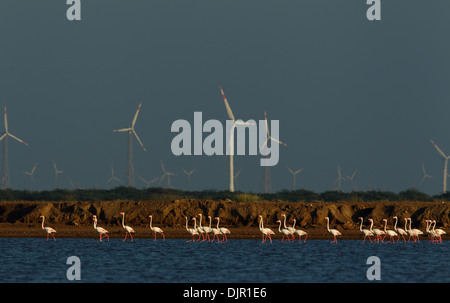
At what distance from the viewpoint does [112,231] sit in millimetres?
61969

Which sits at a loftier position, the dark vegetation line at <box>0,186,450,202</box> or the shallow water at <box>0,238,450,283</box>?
the dark vegetation line at <box>0,186,450,202</box>

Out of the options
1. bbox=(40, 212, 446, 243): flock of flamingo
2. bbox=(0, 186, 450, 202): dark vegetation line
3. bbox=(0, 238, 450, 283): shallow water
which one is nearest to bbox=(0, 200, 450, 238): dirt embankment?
bbox=(40, 212, 446, 243): flock of flamingo

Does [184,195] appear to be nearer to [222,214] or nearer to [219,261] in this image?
[222,214]

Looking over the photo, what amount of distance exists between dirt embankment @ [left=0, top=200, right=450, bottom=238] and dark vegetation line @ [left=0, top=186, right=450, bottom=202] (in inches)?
1078

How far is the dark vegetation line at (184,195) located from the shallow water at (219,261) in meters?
39.5

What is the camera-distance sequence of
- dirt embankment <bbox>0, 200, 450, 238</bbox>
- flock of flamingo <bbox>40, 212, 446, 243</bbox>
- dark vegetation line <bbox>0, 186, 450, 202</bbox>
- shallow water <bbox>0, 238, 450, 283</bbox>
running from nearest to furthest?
shallow water <bbox>0, 238, 450, 283</bbox> → flock of flamingo <bbox>40, 212, 446, 243</bbox> → dirt embankment <bbox>0, 200, 450, 238</bbox> → dark vegetation line <bbox>0, 186, 450, 202</bbox>

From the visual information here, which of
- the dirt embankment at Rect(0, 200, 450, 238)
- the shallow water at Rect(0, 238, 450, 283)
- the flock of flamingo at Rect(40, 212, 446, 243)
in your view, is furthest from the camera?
the dirt embankment at Rect(0, 200, 450, 238)

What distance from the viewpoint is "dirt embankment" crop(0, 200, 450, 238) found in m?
64.4

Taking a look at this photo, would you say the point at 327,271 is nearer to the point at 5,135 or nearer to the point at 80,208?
the point at 80,208

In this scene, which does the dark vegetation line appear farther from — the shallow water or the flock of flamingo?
the shallow water

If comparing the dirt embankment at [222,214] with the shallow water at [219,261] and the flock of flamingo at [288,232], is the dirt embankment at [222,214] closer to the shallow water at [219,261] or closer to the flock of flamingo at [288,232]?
the flock of flamingo at [288,232]

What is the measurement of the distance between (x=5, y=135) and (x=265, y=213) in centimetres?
5529

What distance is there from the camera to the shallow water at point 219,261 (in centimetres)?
4003
